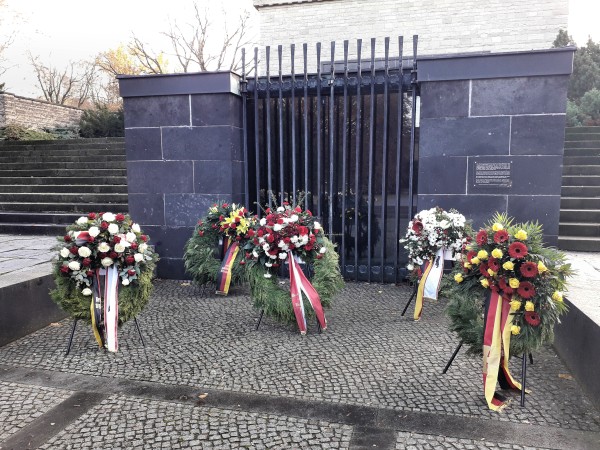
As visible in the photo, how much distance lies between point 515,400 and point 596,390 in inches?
22.2

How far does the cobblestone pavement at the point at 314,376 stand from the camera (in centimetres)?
311

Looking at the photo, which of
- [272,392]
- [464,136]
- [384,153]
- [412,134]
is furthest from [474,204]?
[272,392]

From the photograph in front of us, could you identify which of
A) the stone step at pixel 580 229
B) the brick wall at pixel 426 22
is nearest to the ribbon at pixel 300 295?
the stone step at pixel 580 229

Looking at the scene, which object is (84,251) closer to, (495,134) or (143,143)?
(143,143)

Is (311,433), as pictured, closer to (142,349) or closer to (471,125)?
(142,349)

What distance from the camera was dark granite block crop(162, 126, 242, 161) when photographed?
7031 millimetres

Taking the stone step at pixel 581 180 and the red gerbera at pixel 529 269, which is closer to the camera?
the red gerbera at pixel 529 269

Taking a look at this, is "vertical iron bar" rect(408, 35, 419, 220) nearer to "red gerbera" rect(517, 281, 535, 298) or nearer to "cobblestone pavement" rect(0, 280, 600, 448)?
"cobblestone pavement" rect(0, 280, 600, 448)

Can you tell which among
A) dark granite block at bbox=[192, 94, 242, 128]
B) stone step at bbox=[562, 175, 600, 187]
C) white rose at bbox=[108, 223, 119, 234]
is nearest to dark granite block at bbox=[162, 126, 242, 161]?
dark granite block at bbox=[192, 94, 242, 128]

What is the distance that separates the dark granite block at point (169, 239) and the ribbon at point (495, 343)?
4985mm

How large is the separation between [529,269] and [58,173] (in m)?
14.0

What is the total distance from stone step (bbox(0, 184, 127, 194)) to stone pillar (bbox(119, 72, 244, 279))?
538 cm

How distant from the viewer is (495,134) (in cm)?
628

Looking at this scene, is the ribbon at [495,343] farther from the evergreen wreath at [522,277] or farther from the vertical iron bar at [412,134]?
the vertical iron bar at [412,134]
